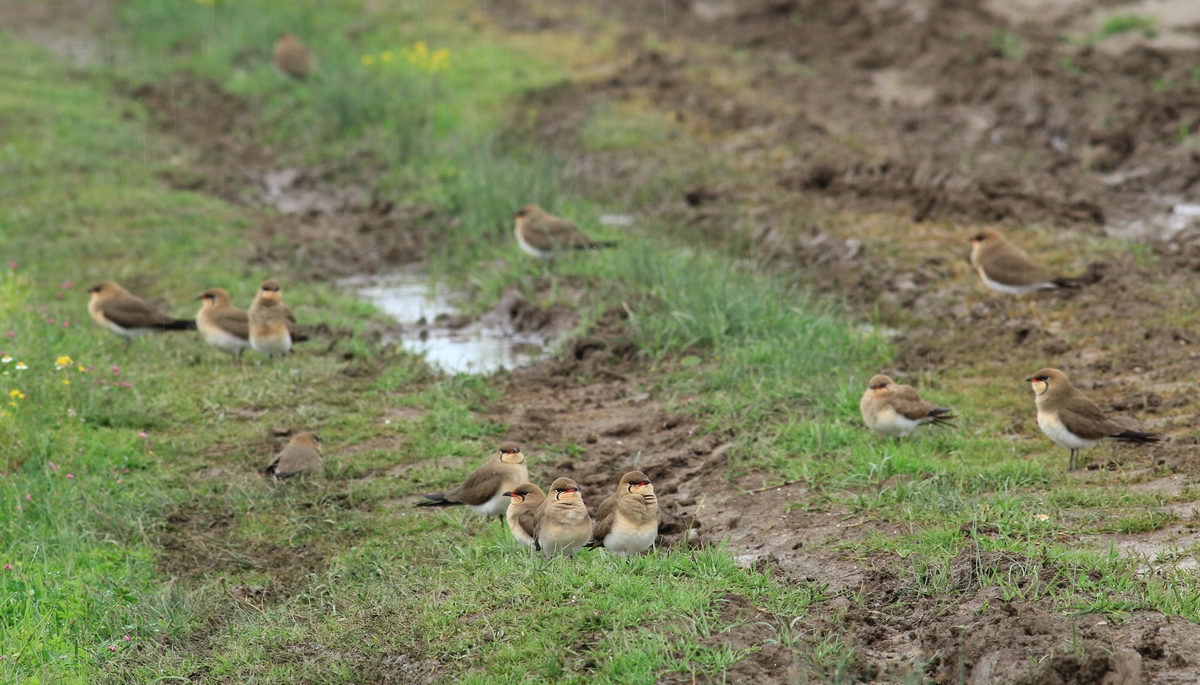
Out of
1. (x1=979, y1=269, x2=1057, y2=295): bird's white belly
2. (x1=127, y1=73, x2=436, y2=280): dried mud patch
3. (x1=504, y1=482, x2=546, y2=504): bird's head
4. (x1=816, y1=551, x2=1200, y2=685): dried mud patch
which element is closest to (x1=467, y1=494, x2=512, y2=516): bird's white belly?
(x1=504, y1=482, x2=546, y2=504): bird's head

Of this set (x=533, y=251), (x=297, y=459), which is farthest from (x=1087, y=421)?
(x=533, y=251)

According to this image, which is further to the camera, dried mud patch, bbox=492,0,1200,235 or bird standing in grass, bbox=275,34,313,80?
bird standing in grass, bbox=275,34,313,80

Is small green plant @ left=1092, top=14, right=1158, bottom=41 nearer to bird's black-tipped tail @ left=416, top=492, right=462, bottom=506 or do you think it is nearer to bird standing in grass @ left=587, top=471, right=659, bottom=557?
bird standing in grass @ left=587, top=471, right=659, bottom=557

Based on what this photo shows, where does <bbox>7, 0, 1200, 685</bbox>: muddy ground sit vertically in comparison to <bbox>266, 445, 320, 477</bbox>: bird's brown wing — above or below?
below

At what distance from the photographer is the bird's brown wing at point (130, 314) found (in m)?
9.08

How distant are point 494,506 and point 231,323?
3394 millimetres

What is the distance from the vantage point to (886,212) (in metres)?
11.4

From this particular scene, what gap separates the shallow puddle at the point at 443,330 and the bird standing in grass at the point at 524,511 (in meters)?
2.82

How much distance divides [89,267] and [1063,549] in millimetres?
9067

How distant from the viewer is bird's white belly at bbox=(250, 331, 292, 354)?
8.79 metres

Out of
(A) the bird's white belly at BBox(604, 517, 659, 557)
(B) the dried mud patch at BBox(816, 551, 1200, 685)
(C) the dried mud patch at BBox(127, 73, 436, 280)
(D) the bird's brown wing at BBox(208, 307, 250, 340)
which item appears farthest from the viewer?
(C) the dried mud patch at BBox(127, 73, 436, 280)

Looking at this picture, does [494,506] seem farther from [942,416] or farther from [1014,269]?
[1014,269]

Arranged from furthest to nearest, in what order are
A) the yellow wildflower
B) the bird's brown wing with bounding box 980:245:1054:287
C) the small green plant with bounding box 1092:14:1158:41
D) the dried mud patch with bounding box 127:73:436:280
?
the yellow wildflower
the small green plant with bounding box 1092:14:1158:41
the dried mud patch with bounding box 127:73:436:280
the bird's brown wing with bounding box 980:245:1054:287

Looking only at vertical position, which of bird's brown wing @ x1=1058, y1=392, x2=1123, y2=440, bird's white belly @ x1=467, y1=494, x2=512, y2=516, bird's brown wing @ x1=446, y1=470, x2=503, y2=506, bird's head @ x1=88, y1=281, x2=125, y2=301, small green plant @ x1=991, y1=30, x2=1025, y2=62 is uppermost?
bird's brown wing @ x1=1058, y1=392, x2=1123, y2=440
